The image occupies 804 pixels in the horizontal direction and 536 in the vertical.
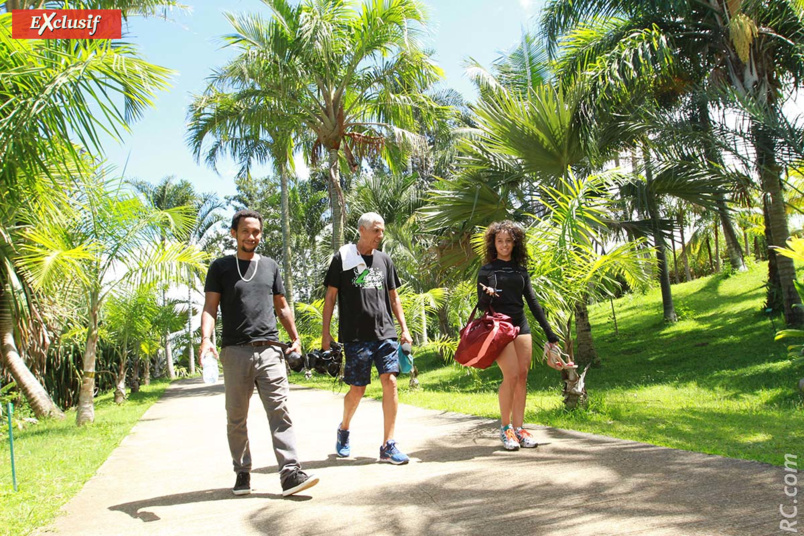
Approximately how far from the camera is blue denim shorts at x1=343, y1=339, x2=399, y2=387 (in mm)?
4371

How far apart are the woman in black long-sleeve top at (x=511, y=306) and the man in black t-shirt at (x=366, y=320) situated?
0.75 meters

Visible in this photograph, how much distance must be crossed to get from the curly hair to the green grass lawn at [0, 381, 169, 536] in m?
3.46

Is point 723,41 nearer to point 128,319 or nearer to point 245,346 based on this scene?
point 245,346

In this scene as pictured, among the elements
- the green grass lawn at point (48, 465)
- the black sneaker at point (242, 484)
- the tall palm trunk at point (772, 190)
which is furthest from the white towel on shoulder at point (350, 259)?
the tall palm trunk at point (772, 190)

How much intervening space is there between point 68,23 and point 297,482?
24.4 ft

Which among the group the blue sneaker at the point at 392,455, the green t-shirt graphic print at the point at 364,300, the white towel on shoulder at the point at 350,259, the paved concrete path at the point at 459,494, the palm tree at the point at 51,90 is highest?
the palm tree at the point at 51,90

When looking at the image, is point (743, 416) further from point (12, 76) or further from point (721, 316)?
point (721, 316)

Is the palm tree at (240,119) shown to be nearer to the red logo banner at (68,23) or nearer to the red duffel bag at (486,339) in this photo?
the red logo banner at (68,23)

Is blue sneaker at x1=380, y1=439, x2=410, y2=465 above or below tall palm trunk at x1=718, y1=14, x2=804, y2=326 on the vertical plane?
below

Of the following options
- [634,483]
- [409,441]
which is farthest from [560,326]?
[634,483]

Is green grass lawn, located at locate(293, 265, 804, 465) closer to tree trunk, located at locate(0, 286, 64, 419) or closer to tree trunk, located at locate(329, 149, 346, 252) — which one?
tree trunk, located at locate(329, 149, 346, 252)

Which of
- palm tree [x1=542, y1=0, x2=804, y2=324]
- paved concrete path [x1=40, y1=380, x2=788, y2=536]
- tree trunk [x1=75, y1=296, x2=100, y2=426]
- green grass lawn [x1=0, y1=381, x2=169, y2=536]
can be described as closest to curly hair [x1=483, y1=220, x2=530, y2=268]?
paved concrete path [x1=40, y1=380, x2=788, y2=536]

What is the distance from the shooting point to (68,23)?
8.16m

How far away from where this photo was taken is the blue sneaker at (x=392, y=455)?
4.27 m
